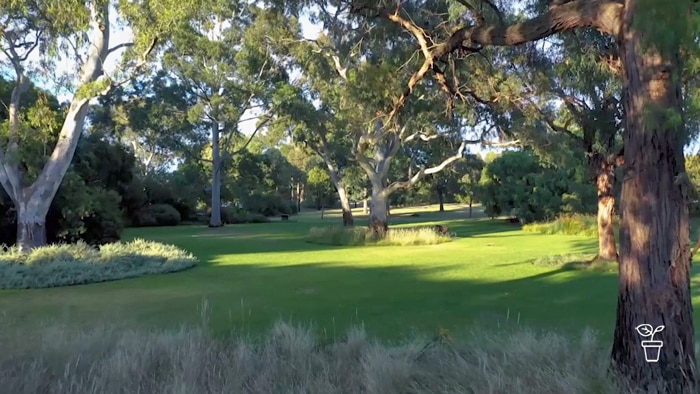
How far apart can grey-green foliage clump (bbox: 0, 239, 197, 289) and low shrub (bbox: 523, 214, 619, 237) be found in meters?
20.8

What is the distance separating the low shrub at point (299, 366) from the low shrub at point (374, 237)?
1874 cm

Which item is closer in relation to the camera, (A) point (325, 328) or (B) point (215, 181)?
(A) point (325, 328)

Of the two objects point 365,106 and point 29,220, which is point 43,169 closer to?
point 29,220

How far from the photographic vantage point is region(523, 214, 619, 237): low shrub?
31.0 metres

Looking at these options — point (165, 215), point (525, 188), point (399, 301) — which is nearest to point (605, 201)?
point (399, 301)

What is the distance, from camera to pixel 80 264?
1505 cm

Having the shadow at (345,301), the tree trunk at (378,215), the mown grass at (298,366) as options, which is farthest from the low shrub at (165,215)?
the mown grass at (298,366)

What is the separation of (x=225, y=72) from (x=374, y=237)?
17.0 m

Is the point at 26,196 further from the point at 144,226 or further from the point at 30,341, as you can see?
the point at 144,226

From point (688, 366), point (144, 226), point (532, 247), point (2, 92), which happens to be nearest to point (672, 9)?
point (688, 366)

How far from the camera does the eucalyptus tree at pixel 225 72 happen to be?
1154 inches

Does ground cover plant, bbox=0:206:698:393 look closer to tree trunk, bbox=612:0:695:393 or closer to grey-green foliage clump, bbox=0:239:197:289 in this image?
tree trunk, bbox=612:0:695:393

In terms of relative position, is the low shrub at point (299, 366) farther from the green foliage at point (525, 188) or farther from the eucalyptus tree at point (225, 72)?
the green foliage at point (525, 188)

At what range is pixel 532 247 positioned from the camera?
76.6 feet
